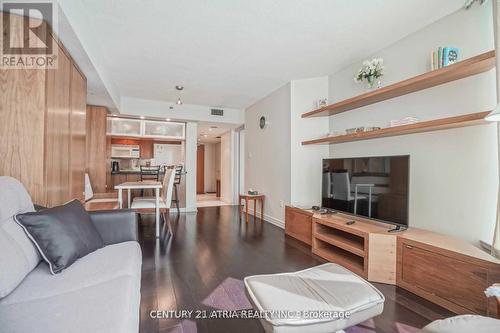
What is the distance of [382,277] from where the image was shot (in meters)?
2.12

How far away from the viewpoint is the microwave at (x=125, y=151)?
5629 millimetres

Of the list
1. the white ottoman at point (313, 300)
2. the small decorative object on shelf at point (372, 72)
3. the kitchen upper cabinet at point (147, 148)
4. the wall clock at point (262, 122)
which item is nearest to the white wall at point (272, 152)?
the wall clock at point (262, 122)

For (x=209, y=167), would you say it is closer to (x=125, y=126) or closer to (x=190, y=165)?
A: (x=190, y=165)

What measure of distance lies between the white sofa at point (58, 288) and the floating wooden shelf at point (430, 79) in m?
2.68

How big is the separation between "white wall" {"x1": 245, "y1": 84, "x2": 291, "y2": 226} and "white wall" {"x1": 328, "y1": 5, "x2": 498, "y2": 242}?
4.96 ft

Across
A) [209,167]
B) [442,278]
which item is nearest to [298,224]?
[442,278]

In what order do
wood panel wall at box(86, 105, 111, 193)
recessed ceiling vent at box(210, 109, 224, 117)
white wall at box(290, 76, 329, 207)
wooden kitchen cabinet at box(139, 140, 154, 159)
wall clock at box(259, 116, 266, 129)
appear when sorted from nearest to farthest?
white wall at box(290, 76, 329, 207) < wood panel wall at box(86, 105, 111, 193) < wall clock at box(259, 116, 266, 129) < recessed ceiling vent at box(210, 109, 224, 117) < wooden kitchen cabinet at box(139, 140, 154, 159)

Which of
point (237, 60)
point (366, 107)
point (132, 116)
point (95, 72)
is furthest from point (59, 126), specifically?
point (366, 107)

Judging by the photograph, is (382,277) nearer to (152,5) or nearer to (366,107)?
(366,107)

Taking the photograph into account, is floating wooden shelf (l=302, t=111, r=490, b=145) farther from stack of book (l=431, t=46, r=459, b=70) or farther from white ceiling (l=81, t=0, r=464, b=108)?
white ceiling (l=81, t=0, r=464, b=108)

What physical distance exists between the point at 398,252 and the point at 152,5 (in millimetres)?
3025

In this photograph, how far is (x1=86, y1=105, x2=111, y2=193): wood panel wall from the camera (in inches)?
163

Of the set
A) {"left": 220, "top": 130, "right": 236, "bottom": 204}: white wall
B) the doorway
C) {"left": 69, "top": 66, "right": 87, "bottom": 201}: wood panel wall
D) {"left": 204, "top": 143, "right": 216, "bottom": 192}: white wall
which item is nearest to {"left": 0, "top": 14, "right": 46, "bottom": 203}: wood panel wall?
{"left": 69, "top": 66, "right": 87, "bottom": 201}: wood panel wall

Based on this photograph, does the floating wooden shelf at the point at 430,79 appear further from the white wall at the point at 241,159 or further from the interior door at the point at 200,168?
the interior door at the point at 200,168
